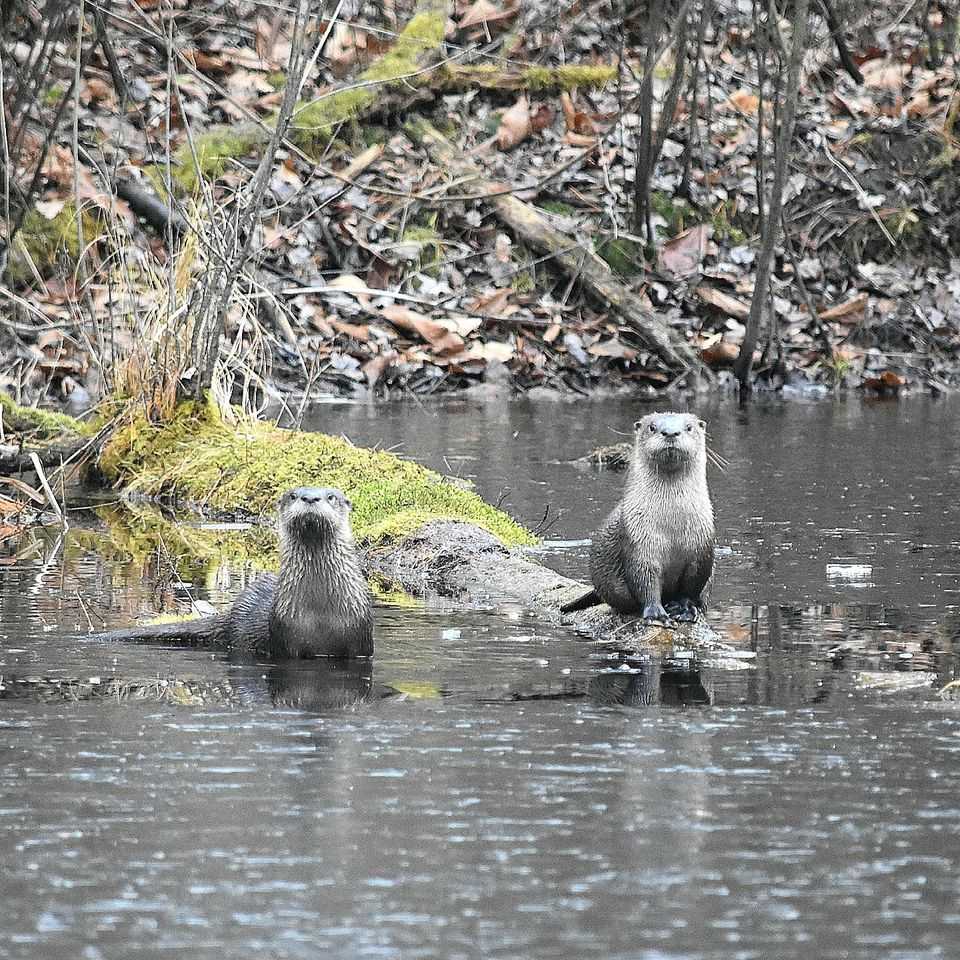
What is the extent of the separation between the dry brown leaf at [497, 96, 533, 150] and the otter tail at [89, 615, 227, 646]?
1394 centimetres

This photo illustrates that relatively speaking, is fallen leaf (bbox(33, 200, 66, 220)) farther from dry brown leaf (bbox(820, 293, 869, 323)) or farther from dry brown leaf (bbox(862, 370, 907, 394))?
dry brown leaf (bbox(862, 370, 907, 394))

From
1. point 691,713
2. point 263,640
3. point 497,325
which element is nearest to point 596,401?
point 497,325

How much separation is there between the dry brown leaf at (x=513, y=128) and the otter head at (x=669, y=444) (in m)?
13.6

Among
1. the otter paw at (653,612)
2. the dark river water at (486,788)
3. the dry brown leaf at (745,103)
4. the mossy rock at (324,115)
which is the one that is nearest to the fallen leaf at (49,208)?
the mossy rock at (324,115)

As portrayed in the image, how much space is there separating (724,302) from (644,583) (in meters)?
11.8

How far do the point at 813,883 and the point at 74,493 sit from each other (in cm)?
824

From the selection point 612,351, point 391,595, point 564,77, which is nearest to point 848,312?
point 612,351

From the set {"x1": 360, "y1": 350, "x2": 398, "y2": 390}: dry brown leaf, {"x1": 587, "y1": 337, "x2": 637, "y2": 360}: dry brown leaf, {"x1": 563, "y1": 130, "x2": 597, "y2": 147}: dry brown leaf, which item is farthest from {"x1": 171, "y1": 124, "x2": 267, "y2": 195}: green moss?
{"x1": 587, "y1": 337, "x2": 637, "y2": 360}: dry brown leaf

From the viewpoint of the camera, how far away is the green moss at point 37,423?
472 inches

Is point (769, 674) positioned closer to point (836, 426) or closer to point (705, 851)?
point (705, 851)

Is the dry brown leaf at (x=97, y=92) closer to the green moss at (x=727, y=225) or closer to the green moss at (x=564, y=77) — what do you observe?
the green moss at (x=564, y=77)

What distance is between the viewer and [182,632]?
7238 mm

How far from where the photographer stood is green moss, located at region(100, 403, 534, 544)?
32.4ft

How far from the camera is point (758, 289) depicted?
1622 centimetres
